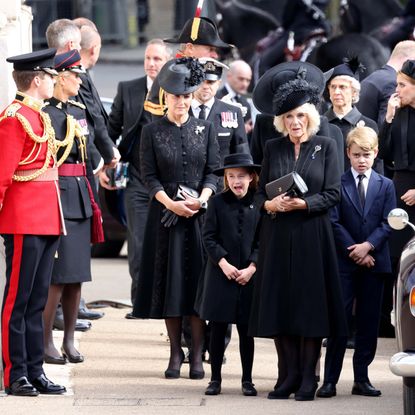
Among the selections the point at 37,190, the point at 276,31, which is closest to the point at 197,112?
the point at 37,190

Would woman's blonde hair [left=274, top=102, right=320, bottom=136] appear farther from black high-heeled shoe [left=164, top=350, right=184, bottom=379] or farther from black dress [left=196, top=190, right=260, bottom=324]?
black high-heeled shoe [left=164, top=350, right=184, bottom=379]

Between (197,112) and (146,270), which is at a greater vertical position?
(197,112)

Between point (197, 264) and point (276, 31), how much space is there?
15.4 m

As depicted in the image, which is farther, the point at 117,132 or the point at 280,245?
the point at 117,132

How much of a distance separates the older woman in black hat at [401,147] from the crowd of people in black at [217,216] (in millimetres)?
10

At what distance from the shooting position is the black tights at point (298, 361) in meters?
10.1

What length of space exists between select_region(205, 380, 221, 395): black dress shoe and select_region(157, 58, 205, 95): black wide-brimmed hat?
6.34 feet

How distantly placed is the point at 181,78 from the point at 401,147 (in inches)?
70.7

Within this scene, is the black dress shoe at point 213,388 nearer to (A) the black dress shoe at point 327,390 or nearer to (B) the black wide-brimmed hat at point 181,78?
(A) the black dress shoe at point 327,390

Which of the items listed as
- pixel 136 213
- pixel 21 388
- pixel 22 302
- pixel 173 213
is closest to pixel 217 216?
pixel 173 213

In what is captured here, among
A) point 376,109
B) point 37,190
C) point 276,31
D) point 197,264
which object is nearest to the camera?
point 37,190

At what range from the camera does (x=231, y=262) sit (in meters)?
10.5

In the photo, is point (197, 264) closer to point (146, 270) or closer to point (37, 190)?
point (146, 270)

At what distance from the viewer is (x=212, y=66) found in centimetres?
1182
